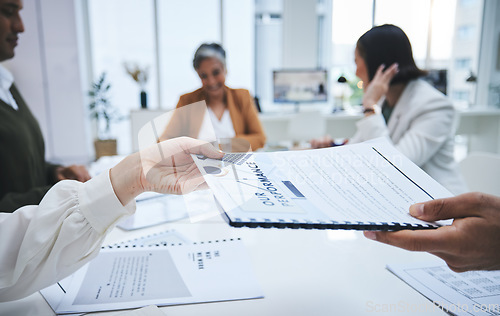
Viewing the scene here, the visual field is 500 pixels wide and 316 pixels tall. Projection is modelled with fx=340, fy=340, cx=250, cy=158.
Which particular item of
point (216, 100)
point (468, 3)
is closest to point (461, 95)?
point (468, 3)

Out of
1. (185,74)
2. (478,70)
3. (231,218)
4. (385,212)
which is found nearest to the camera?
(231,218)

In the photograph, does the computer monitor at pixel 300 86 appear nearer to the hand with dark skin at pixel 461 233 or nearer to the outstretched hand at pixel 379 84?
the outstretched hand at pixel 379 84

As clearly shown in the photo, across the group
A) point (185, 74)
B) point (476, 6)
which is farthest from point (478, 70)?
point (185, 74)

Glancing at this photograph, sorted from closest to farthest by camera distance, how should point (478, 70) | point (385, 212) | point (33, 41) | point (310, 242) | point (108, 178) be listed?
point (385, 212) < point (108, 178) < point (310, 242) < point (33, 41) < point (478, 70)

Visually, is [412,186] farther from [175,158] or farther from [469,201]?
[175,158]

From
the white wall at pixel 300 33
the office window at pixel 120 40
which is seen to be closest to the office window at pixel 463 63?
the white wall at pixel 300 33

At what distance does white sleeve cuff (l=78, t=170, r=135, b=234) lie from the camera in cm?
63

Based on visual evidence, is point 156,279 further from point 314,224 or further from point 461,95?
point 461,95

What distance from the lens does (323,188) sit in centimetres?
57

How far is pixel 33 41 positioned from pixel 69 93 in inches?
29.5

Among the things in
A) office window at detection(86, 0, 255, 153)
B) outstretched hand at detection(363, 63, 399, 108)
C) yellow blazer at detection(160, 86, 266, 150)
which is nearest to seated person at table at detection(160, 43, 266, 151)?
yellow blazer at detection(160, 86, 266, 150)

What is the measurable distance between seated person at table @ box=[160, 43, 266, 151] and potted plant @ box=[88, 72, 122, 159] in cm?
323

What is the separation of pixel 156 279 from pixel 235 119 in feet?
3.24

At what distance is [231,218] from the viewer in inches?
16.4
